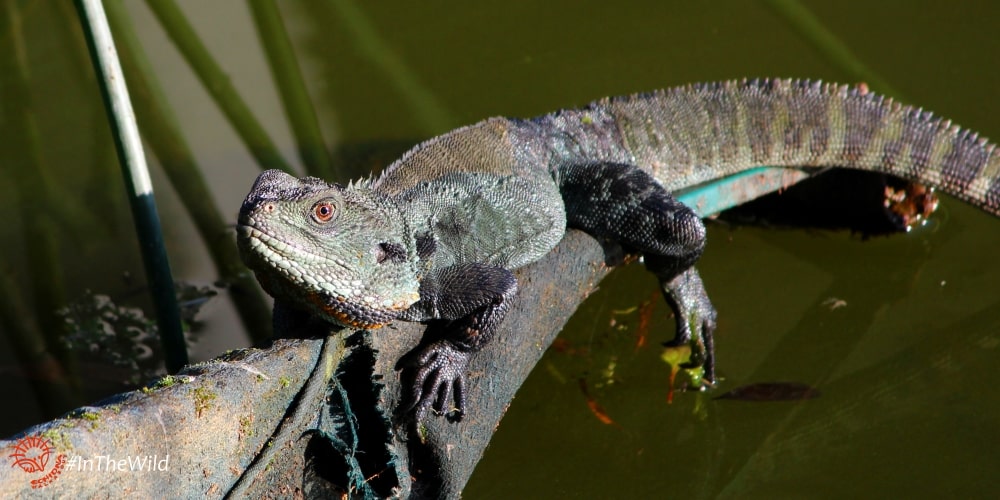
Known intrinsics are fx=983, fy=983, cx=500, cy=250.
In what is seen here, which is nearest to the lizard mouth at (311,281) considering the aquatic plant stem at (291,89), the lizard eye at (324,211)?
the lizard eye at (324,211)

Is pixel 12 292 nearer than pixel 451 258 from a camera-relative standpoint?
No

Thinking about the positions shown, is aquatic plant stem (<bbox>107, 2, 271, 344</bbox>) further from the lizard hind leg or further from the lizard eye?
the lizard eye

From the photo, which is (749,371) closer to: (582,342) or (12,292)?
(582,342)

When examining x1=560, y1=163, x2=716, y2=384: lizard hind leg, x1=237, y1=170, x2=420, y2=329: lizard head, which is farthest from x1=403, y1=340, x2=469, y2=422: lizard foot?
x1=560, y1=163, x2=716, y2=384: lizard hind leg

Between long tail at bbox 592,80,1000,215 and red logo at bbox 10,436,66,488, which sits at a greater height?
long tail at bbox 592,80,1000,215

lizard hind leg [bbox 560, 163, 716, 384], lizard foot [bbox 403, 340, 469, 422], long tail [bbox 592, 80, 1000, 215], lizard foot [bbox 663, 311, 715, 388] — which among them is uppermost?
long tail [bbox 592, 80, 1000, 215]

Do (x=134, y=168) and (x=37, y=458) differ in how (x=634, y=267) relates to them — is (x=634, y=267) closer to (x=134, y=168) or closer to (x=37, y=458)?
(x=134, y=168)

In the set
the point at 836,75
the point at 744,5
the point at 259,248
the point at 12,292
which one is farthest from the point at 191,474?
the point at 744,5

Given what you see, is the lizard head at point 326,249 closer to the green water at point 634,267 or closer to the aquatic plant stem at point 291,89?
the green water at point 634,267
